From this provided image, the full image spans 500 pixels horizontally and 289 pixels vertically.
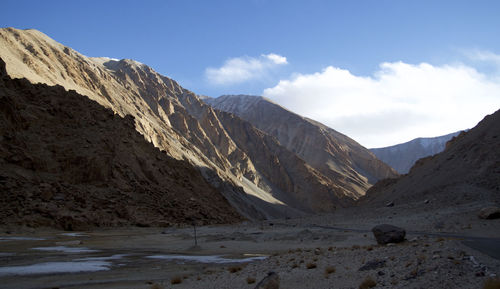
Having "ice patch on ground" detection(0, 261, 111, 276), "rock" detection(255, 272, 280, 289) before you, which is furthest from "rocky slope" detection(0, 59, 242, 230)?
"rock" detection(255, 272, 280, 289)

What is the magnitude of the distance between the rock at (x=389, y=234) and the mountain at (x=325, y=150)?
114 metres

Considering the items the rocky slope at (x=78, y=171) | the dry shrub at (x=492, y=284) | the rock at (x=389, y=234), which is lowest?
the rock at (x=389, y=234)

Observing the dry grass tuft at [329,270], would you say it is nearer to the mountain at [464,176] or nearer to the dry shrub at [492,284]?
the dry shrub at [492,284]

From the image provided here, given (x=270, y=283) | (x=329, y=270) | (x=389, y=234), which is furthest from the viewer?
(x=389, y=234)

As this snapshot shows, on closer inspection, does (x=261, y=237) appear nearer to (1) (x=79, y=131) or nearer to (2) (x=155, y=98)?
(1) (x=79, y=131)

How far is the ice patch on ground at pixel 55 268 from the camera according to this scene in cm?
1471

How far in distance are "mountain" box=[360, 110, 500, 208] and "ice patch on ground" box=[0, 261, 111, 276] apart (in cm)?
3267

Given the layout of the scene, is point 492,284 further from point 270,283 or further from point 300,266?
point 300,266

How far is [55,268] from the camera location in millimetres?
15609

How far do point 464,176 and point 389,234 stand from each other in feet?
103

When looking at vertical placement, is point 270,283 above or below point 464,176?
below

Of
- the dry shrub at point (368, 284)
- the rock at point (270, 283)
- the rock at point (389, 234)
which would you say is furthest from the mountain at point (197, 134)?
the dry shrub at point (368, 284)

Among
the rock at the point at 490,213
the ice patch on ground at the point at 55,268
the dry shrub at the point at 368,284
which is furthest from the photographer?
the rock at the point at 490,213

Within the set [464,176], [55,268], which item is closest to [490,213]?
[464,176]
